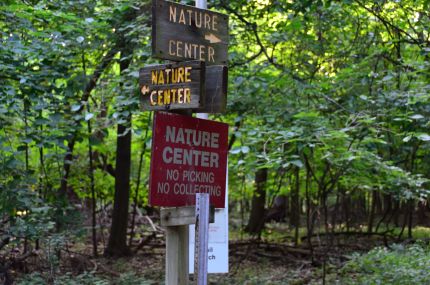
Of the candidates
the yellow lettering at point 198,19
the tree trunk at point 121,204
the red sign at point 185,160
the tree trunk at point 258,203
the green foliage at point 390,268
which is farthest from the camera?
the tree trunk at point 258,203

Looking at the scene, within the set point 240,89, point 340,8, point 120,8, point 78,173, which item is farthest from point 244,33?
point 78,173

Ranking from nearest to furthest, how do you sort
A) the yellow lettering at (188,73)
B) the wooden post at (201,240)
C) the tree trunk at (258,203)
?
1. the wooden post at (201,240)
2. the yellow lettering at (188,73)
3. the tree trunk at (258,203)

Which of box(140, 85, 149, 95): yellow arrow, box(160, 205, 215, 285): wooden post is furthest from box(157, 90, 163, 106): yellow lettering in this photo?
box(160, 205, 215, 285): wooden post

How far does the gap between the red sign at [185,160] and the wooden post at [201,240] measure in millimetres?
381

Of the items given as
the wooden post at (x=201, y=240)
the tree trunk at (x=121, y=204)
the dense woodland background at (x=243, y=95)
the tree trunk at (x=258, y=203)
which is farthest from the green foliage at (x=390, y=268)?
the tree trunk at (x=258, y=203)

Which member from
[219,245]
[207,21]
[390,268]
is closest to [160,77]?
[207,21]

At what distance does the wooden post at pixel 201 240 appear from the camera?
3287 millimetres

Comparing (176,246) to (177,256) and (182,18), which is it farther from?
(182,18)

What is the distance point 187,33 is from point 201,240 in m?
1.60

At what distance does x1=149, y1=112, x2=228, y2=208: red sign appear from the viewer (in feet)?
12.1

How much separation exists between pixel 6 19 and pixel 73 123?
82.6 inches

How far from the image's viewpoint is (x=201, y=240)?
3305mm

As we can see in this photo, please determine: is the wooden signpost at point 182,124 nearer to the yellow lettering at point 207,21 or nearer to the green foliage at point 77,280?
the yellow lettering at point 207,21

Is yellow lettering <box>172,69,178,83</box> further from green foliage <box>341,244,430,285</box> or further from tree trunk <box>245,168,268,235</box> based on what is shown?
tree trunk <box>245,168,268,235</box>
